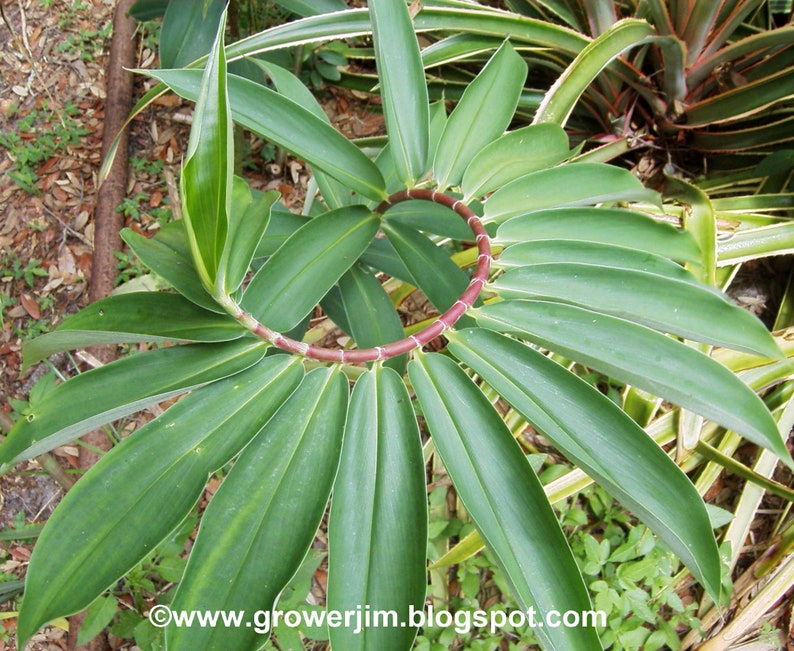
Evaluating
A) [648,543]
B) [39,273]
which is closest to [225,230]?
[648,543]

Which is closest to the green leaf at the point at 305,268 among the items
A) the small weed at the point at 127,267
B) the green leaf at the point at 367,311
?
the green leaf at the point at 367,311

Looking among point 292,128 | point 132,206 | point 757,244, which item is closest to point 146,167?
point 132,206

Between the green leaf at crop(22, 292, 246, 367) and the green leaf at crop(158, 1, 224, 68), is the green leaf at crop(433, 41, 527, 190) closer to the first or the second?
the green leaf at crop(22, 292, 246, 367)

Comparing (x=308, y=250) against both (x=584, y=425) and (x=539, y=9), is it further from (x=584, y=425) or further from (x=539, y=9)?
(x=539, y=9)

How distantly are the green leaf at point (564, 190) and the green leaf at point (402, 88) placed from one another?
13cm

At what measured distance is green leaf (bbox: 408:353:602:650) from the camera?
603 mm

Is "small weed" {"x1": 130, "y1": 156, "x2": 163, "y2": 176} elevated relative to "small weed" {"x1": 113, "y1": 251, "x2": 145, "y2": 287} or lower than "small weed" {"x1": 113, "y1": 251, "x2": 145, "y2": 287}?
elevated

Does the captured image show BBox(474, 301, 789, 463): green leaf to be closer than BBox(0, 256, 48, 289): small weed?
Yes

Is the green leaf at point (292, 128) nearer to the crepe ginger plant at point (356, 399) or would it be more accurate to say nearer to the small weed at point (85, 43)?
the crepe ginger plant at point (356, 399)

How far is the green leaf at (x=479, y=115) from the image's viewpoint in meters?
0.92

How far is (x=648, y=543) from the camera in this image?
124 centimetres

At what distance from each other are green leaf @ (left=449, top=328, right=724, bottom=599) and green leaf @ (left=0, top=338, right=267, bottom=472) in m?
0.27

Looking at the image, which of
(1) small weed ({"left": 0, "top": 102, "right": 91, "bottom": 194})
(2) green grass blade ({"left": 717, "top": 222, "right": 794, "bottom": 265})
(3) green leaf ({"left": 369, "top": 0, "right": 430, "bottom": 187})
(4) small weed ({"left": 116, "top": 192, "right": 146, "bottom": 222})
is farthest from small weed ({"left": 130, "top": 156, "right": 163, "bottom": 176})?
(2) green grass blade ({"left": 717, "top": 222, "right": 794, "bottom": 265})

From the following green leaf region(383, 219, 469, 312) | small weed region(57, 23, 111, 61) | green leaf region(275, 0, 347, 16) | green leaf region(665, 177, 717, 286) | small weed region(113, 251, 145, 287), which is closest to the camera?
green leaf region(383, 219, 469, 312)
